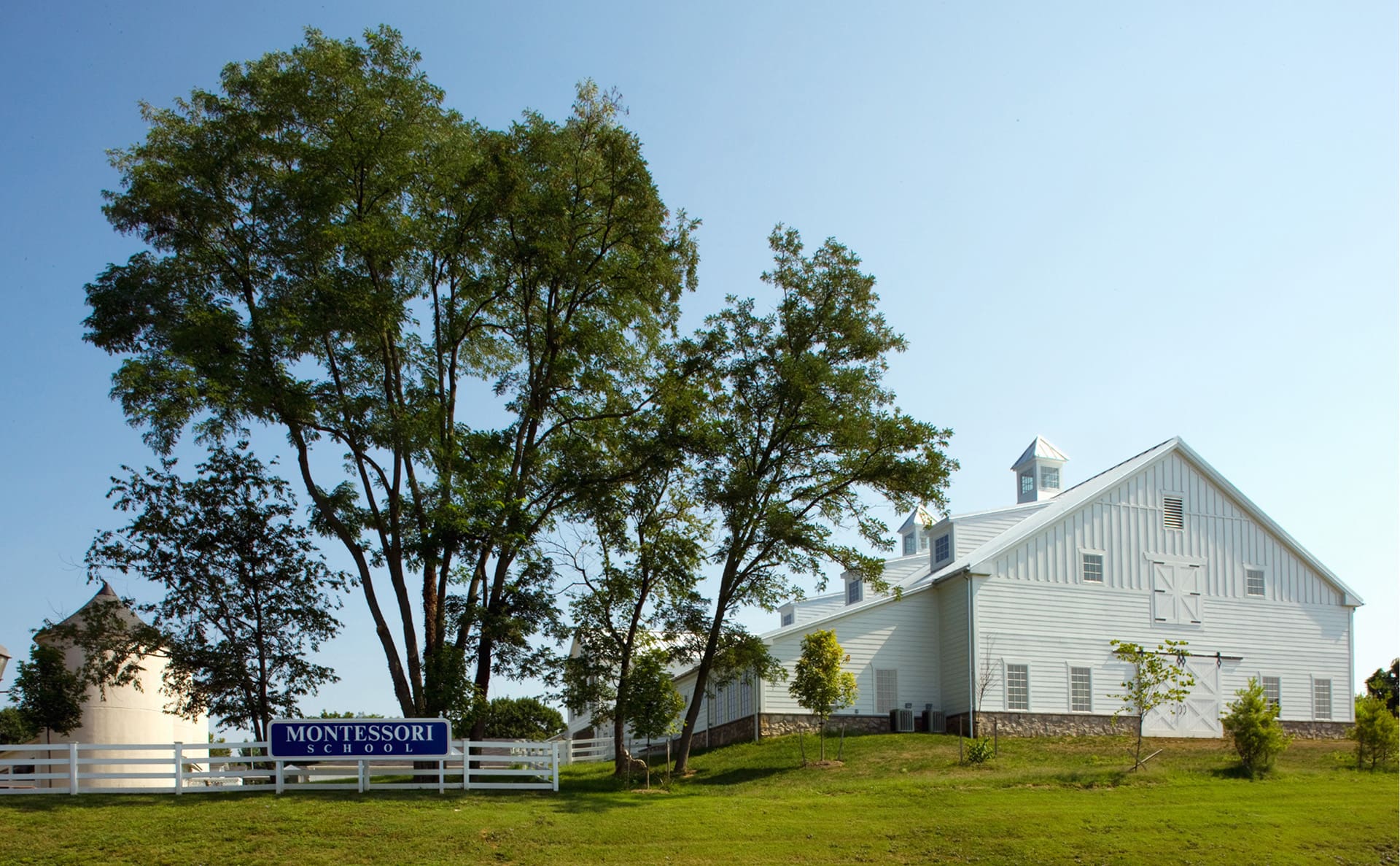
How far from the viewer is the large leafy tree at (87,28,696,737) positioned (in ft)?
84.2

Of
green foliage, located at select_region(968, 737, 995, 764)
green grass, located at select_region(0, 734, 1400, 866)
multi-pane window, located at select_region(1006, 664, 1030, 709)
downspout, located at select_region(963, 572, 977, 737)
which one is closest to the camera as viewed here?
green grass, located at select_region(0, 734, 1400, 866)

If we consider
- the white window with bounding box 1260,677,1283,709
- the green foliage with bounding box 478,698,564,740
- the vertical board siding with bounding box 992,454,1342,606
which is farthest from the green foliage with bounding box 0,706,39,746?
the white window with bounding box 1260,677,1283,709

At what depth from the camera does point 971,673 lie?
31.7 meters

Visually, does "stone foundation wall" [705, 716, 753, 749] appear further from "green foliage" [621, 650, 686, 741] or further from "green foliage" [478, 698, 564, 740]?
"green foliage" [478, 698, 564, 740]

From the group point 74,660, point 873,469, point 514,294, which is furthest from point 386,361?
point 74,660

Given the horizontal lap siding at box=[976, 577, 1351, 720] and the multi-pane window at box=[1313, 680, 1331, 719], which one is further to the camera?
the multi-pane window at box=[1313, 680, 1331, 719]

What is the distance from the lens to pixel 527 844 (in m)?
18.8

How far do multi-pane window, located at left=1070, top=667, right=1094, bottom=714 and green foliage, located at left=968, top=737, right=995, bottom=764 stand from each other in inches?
251

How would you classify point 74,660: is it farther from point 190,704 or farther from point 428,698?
point 428,698

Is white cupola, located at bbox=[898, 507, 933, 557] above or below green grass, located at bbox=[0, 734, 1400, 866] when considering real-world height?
above

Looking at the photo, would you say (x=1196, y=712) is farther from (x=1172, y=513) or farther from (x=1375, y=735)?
(x=1375, y=735)

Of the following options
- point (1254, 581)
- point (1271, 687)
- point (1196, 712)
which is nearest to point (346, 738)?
point (1196, 712)

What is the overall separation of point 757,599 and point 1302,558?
738 inches

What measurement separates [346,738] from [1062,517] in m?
20.8
